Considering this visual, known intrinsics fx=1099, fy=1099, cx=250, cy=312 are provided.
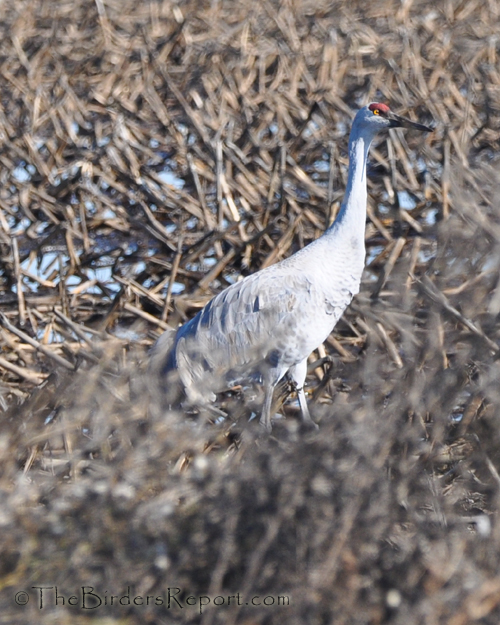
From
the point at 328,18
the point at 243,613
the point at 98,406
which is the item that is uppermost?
the point at 98,406

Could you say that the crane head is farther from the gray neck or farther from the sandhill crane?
the gray neck

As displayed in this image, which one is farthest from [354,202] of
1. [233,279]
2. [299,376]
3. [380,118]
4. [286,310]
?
[233,279]

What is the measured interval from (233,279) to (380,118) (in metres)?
1.34

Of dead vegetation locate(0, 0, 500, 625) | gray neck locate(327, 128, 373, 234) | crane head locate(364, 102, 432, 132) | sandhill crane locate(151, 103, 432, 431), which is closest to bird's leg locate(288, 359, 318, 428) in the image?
sandhill crane locate(151, 103, 432, 431)

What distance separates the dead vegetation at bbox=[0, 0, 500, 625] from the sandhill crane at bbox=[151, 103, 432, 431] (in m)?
0.18

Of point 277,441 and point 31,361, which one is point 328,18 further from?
point 277,441

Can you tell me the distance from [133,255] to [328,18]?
3.74 meters

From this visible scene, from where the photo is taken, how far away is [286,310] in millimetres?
5070

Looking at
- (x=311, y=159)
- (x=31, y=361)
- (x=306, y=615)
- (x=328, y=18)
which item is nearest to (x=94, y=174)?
(x=311, y=159)

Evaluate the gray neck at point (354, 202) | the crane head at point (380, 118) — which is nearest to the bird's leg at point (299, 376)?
the gray neck at point (354, 202)

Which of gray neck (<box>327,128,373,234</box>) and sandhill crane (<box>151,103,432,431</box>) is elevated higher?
gray neck (<box>327,128,373,234</box>)

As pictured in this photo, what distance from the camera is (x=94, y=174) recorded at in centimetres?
688

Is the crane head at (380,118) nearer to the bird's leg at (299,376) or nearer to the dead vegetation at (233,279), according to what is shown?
the dead vegetation at (233,279)

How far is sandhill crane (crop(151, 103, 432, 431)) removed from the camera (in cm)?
503
